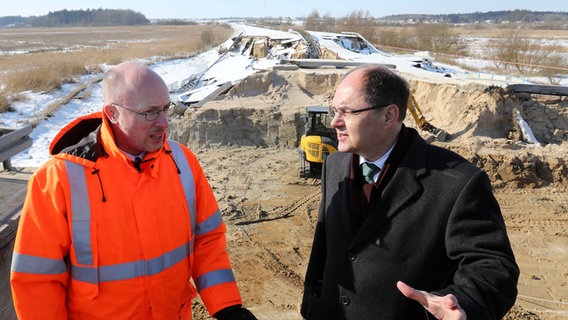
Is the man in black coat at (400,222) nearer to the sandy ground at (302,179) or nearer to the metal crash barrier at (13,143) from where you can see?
the metal crash barrier at (13,143)

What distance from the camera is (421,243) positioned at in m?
2.11

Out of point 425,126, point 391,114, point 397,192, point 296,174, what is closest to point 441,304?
point 397,192

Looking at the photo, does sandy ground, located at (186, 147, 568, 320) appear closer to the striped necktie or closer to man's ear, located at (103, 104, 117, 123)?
the striped necktie

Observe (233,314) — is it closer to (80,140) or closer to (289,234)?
(80,140)

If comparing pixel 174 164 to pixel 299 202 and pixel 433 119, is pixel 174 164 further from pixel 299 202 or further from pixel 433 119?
pixel 433 119

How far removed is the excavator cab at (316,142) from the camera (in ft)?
32.1

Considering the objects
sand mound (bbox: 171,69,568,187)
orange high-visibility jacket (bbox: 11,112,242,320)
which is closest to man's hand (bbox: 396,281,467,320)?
orange high-visibility jacket (bbox: 11,112,242,320)

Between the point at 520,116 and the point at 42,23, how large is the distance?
187634 millimetres

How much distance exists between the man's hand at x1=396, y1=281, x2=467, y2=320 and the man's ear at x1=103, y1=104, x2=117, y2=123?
1.72 meters

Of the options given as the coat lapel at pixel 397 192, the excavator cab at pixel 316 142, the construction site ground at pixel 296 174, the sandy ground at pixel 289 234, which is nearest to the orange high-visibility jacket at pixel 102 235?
the coat lapel at pixel 397 192

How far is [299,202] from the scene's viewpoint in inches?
365

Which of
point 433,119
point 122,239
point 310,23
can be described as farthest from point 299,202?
point 310,23

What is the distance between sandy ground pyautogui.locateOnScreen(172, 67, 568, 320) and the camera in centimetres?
636

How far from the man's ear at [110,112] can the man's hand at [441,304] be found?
1715 mm
